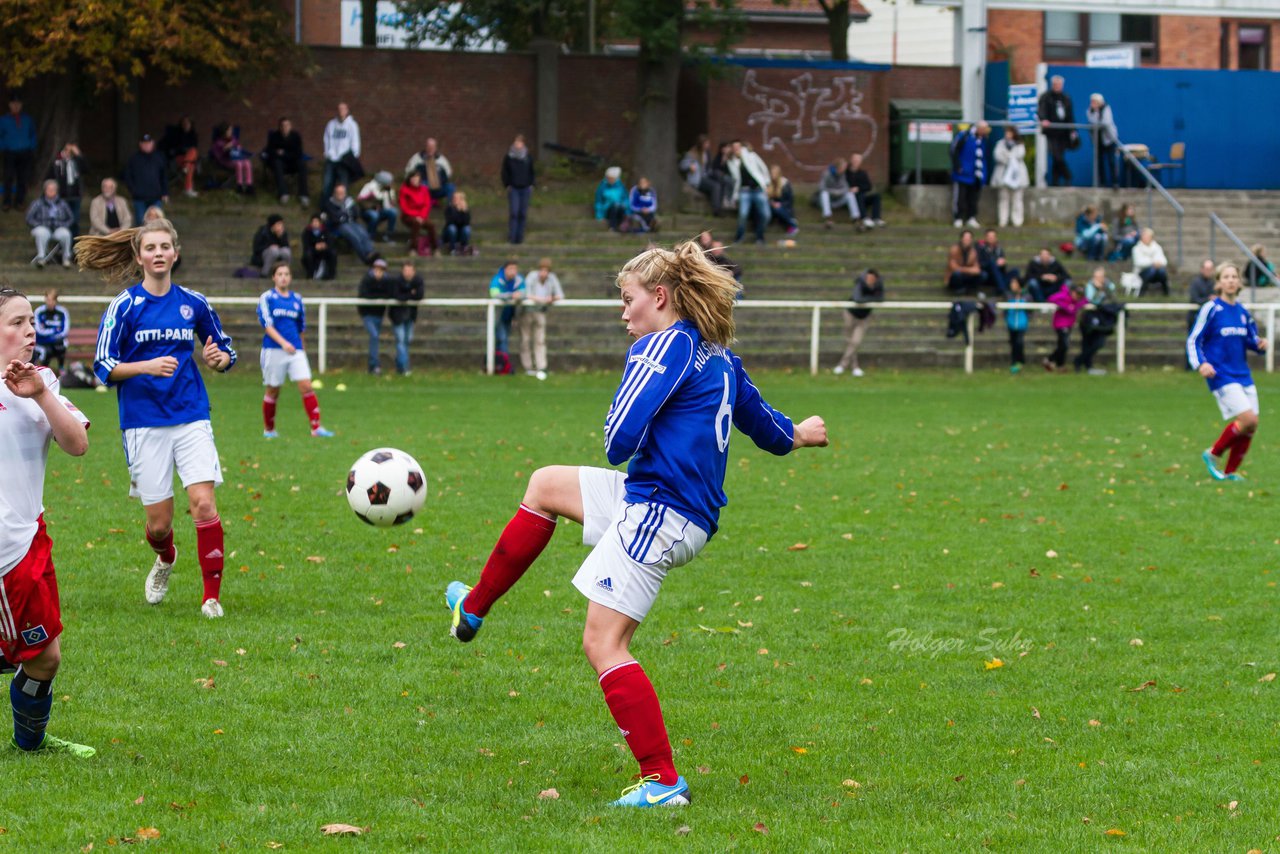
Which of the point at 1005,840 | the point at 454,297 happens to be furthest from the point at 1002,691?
the point at 454,297

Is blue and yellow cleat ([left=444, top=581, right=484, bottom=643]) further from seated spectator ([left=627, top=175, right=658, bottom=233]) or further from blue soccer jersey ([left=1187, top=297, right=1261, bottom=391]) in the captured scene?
seated spectator ([left=627, top=175, right=658, bottom=233])

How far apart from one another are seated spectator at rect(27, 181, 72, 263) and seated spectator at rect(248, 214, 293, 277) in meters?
3.00

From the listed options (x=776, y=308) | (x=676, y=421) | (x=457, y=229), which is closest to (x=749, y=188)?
(x=776, y=308)

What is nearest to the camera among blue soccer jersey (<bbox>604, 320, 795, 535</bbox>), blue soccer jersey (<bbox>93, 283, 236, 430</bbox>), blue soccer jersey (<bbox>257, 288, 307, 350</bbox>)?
blue soccer jersey (<bbox>604, 320, 795, 535</bbox>)

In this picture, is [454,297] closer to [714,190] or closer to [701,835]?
[714,190]

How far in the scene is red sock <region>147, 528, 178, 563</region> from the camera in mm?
8016

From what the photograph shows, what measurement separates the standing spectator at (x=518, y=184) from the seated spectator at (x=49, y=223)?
750cm

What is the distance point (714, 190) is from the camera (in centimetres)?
3100

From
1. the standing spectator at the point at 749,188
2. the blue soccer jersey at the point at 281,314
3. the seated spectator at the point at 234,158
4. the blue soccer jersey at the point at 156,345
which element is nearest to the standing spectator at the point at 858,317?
the standing spectator at the point at 749,188

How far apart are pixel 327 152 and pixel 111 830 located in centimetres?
2557

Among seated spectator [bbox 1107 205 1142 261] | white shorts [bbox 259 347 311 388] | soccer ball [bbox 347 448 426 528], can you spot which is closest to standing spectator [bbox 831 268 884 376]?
seated spectator [bbox 1107 205 1142 261]

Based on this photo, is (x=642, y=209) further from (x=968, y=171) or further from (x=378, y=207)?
(x=968, y=171)

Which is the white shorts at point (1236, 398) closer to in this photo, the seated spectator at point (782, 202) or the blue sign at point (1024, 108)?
the seated spectator at point (782, 202)

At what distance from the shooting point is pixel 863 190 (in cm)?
3131
